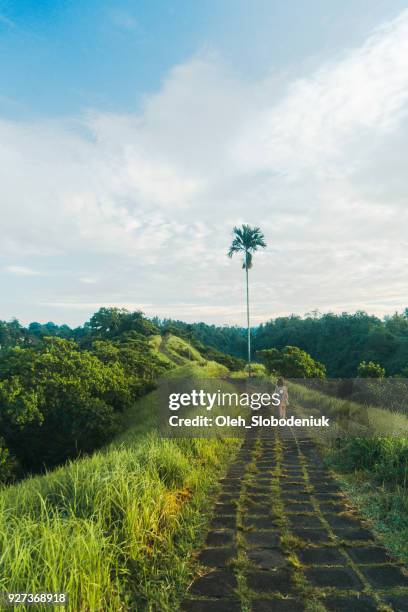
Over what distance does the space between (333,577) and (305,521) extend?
1.04 m

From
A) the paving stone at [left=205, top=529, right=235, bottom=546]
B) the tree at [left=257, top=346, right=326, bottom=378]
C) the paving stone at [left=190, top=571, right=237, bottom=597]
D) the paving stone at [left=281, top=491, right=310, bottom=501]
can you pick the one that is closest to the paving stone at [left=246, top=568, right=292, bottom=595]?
the paving stone at [left=190, top=571, right=237, bottom=597]

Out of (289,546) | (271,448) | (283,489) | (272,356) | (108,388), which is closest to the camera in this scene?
(289,546)

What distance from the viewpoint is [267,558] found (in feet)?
10.3

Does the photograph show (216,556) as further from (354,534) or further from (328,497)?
(328,497)

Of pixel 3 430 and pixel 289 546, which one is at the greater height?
pixel 289 546

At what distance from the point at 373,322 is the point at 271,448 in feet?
213

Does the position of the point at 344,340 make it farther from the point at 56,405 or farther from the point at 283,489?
the point at 283,489

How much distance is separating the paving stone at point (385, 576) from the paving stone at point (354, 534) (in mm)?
483

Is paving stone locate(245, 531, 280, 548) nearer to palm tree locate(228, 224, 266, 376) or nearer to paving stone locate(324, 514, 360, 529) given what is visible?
paving stone locate(324, 514, 360, 529)

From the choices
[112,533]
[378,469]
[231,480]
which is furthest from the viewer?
[231,480]

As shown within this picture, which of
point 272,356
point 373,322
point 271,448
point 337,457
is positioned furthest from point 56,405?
point 373,322

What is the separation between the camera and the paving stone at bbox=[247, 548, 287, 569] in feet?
9.96

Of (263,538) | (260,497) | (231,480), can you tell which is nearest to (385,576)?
(263,538)

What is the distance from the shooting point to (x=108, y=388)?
1573 cm
